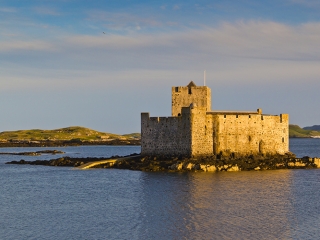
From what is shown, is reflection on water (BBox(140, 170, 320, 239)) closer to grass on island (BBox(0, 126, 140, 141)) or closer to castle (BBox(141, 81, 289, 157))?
castle (BBox(141, 81, 289, 157))

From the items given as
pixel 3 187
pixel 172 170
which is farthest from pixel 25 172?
pixel 172 170

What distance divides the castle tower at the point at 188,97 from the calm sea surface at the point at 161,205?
695cm

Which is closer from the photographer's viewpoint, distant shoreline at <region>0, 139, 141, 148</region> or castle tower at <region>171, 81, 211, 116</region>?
castle tower at <region>171, 81, 211, 116</region>

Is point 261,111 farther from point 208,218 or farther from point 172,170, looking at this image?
point 208,218

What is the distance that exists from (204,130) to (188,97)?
157 inches

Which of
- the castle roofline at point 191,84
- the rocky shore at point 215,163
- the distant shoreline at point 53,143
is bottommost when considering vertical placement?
the rocky shore at point 215,163

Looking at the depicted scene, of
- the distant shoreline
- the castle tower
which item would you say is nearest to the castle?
the castle tower

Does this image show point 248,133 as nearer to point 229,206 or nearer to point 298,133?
point 229,206

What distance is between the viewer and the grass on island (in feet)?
362

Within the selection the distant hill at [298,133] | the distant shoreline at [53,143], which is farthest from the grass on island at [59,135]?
the distant hill at [298,133]

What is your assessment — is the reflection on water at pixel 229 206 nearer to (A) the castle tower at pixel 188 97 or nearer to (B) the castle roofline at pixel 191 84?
(A) the castle tower at pixel 188 97

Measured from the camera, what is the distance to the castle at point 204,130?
37250mm

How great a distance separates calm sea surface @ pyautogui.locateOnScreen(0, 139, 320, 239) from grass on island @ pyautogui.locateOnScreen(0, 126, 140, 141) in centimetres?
7481

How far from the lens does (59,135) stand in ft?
379
